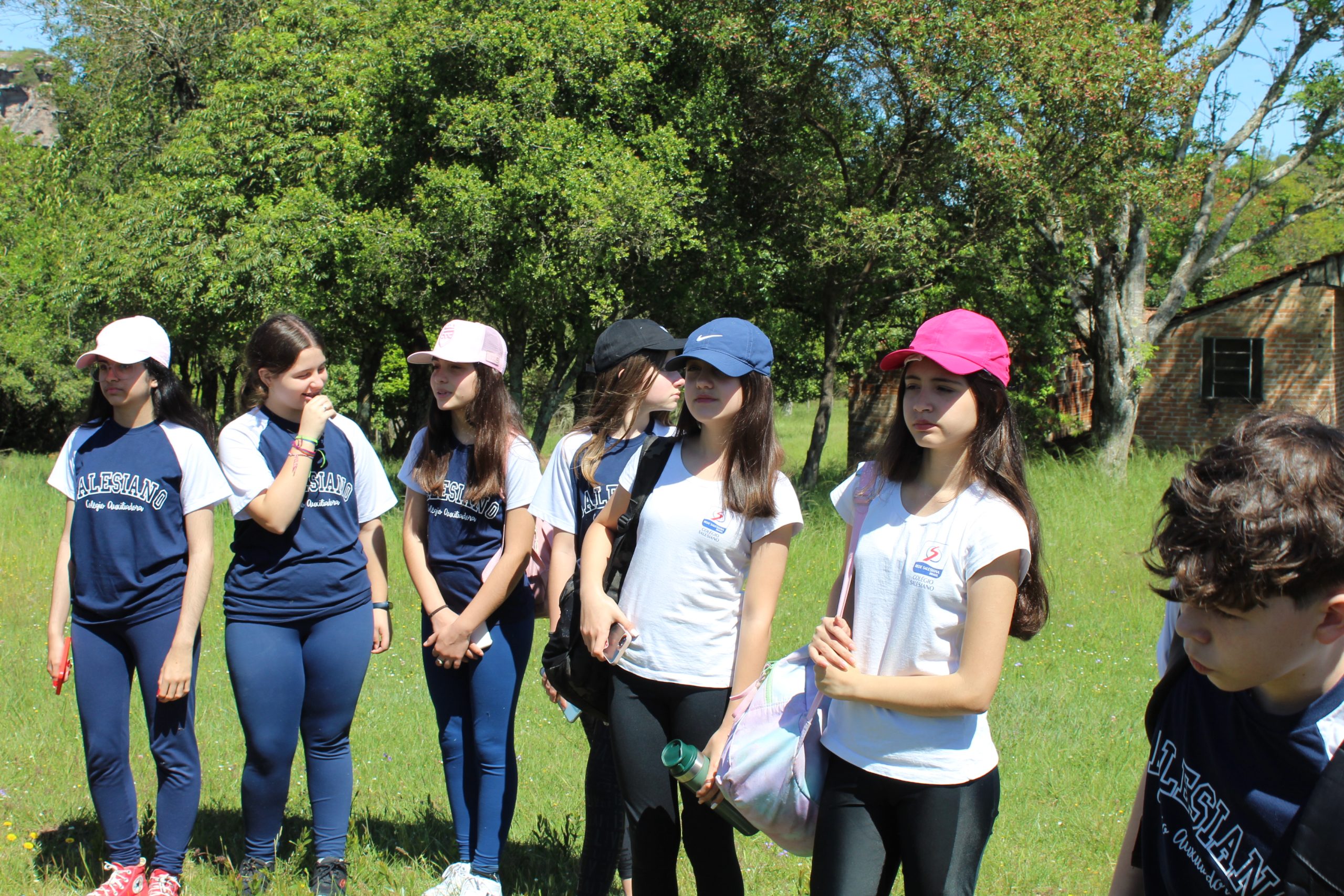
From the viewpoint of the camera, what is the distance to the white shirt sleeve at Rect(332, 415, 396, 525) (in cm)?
384

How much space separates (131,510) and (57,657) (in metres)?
0.64

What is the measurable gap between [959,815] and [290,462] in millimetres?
2449

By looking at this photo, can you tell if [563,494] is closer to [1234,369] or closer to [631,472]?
[631,472]

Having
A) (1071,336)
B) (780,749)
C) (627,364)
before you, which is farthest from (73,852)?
(1071,336)

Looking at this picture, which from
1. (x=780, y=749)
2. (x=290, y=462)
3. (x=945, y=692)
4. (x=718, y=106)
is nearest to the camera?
(x=945, y=692)

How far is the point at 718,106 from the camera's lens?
14617mm

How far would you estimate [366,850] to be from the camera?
4055 mm

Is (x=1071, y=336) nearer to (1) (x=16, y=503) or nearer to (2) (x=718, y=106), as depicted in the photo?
(2) (x=718, y=106)

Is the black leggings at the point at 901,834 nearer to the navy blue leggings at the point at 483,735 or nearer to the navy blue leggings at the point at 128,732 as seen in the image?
the navy blue leggings at the point at 483,735

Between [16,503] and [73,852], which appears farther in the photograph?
[16,503]

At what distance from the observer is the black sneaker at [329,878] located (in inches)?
141

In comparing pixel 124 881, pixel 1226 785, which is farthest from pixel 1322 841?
pixel 124 881

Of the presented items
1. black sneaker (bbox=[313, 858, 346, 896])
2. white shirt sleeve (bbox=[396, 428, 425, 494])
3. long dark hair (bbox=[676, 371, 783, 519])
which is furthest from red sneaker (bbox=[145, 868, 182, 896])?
long dark hair (bbox=[676, 371, 783, 519])

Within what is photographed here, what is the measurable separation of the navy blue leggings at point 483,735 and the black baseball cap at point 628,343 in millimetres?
992
